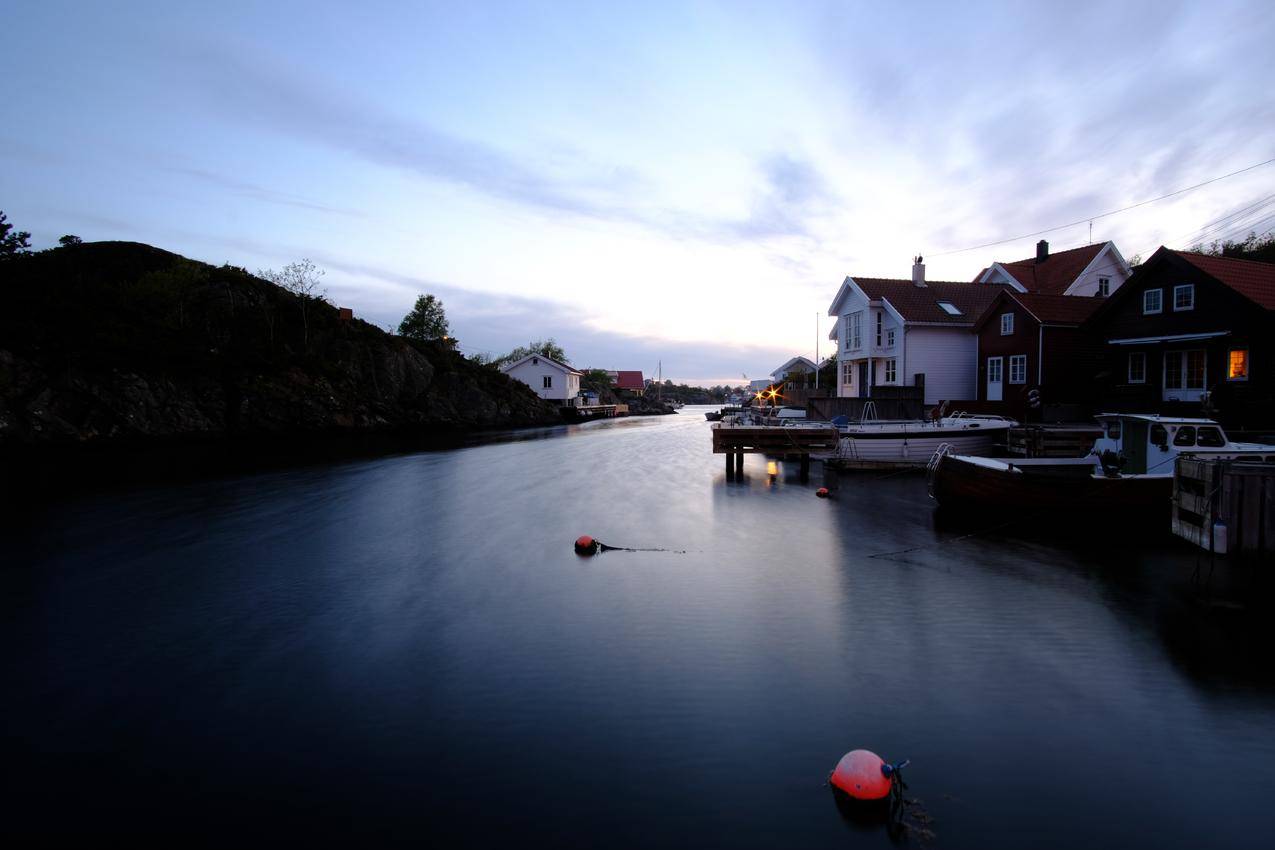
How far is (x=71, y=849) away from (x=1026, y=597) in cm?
1298

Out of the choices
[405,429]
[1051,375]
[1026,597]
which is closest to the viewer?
[1026,597]

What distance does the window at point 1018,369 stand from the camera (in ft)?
113

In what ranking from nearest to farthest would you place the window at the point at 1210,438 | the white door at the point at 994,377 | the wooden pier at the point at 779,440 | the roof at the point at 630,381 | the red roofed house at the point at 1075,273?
the window at the point at 1210,438
the wooden pier at the point at 779,440
the white door at the point at 994,377
the red roofed house at the point at 1075,273
the roof at the point at 630,381

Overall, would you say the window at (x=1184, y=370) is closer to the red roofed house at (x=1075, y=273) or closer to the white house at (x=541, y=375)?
the red roofed house at (x=1075, y=273)

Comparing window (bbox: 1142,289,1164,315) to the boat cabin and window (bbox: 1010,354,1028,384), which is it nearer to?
window (bbox: 1010,354,1028,384)

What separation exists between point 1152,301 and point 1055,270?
15559 mm

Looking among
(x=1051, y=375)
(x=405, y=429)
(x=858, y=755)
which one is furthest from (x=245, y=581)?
(x=405, y=429)

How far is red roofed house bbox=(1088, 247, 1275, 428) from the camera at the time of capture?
24422 mm

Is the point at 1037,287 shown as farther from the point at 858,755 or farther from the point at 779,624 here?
the point at 858,755

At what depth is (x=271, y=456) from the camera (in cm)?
3716

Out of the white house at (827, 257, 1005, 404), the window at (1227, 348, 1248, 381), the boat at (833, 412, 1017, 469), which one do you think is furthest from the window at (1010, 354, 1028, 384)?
the window at (1227, 348, 1248, 381)

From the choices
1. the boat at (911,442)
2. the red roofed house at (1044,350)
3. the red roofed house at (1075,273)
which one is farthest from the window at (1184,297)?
the red roofed house at (1075,273)

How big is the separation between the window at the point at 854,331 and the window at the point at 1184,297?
1734 cm

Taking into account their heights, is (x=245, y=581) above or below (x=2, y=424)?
below
